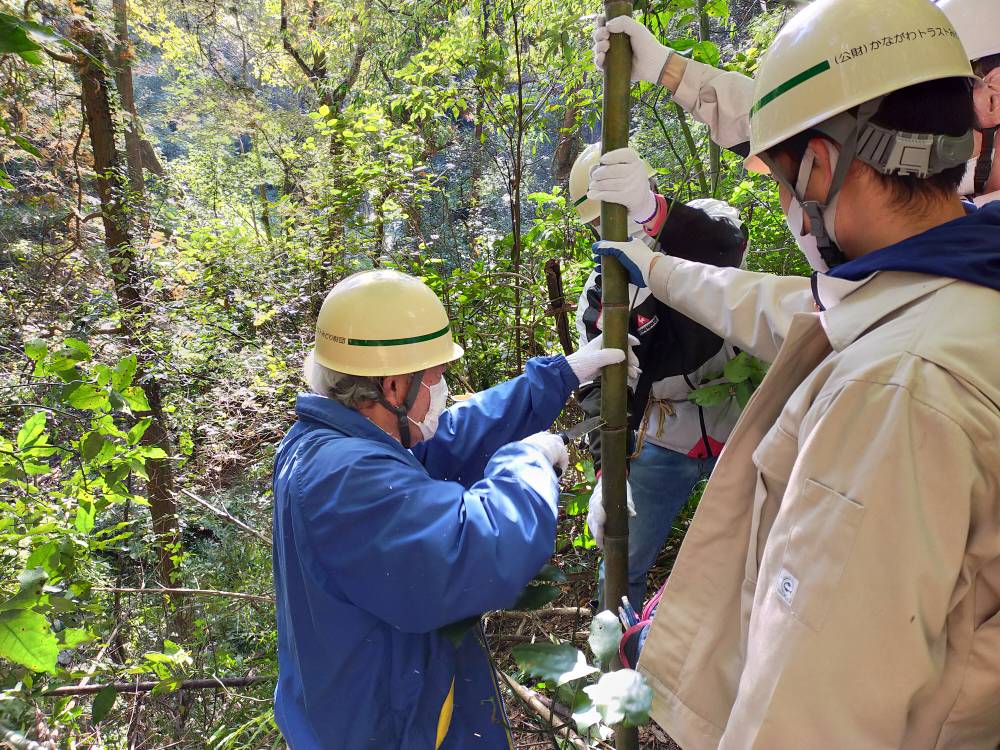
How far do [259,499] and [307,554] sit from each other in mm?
4937

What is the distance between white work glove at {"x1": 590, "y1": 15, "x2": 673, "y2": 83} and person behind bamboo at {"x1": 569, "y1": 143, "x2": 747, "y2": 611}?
0.32m

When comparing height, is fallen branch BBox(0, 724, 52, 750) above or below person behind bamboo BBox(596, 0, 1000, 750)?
below

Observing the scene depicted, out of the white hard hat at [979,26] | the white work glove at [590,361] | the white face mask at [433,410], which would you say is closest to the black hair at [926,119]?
the white work glove at [590,361]

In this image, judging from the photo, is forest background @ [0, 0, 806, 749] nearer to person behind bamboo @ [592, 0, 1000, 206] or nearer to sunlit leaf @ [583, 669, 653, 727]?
person behind bamboo @ [592, 0, 1000, 206]

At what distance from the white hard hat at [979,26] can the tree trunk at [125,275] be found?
5984 mm

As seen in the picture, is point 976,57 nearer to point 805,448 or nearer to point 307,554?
point 805,448

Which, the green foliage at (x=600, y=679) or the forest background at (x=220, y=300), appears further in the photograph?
the forest background at (x=220, y=300)

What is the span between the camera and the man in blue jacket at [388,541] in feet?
4.35

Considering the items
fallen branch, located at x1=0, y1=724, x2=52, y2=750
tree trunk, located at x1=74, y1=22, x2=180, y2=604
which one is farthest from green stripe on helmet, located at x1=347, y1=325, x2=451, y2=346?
tree trunk, located at x1=74, y1=22, x2=180, y2=604

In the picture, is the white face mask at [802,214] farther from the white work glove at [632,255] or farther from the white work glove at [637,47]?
the white work glove at [637,47]

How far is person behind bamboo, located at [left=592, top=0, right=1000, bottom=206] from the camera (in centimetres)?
162

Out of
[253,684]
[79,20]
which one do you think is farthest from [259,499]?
[79,20]

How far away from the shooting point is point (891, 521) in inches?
29.7

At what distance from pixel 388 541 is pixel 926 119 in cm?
130
